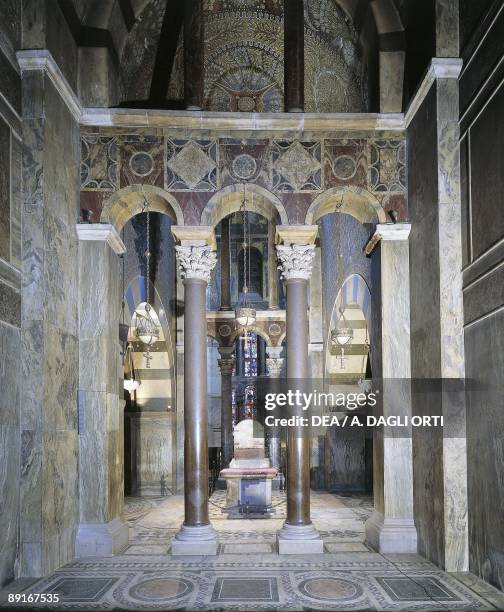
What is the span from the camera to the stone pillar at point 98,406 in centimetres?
830

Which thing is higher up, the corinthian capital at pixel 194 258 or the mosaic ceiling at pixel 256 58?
the mosaic ceiling at pixel 256 58

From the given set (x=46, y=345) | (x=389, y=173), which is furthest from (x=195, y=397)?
(x=389, y=173)

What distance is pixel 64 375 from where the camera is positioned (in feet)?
26.0

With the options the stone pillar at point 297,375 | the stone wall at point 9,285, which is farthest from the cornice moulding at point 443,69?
the stone wall at point 9,285

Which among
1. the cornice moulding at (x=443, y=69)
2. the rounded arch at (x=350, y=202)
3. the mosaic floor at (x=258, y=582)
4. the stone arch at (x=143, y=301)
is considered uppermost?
the cornice moulding at (x=443, y=69)

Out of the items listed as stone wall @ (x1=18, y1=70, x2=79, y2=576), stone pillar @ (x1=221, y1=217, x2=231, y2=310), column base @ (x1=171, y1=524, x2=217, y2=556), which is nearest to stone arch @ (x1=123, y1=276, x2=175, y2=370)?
stone pillar @ (x1=221, y1=217, x2=231, y2=310)

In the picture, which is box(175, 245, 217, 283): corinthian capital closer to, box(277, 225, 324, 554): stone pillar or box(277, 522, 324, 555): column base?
box(277, 225, 324, 554): stone pillar

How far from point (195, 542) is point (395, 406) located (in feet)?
9.97

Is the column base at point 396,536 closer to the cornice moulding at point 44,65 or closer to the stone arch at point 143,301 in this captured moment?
the cornice moulding at point 44,65

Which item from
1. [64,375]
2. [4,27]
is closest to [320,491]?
[64,375]

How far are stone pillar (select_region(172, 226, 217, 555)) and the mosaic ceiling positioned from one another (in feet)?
10.7

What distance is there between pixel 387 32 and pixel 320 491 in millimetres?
10239

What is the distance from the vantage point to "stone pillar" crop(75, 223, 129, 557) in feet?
27.2

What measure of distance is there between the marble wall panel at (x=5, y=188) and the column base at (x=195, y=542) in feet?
13.3
